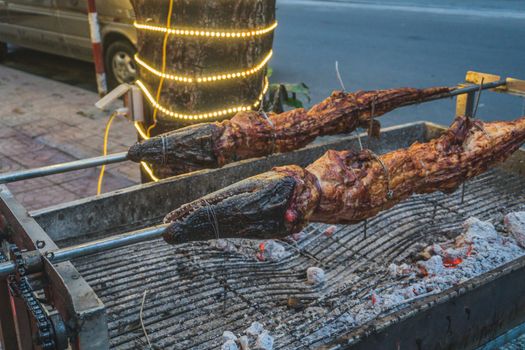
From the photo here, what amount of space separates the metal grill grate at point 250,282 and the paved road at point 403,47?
479cm

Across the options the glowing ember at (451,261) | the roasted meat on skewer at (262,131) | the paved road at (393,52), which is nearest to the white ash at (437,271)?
the glowing ember at (451,261)

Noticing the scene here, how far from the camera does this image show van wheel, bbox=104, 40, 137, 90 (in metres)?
9.52

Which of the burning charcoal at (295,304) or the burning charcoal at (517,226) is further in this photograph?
the burning charcoal at (517,226)

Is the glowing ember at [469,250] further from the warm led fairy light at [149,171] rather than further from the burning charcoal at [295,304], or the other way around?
the warm led fairy light at [149,171]

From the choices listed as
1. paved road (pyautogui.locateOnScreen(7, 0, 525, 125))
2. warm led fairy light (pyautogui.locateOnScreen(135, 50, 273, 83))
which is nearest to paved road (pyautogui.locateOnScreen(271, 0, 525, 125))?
paved road (pyautogui.locateOnScreen(7, 0, 525, 125))

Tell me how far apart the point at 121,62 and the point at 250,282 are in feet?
23.2

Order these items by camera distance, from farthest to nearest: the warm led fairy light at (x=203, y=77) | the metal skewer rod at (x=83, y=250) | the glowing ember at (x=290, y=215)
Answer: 1. the warm led fairy light at (x=203, y=77)
2. the glowing ember at (x=290, y=215)
3. the metal skewer rod at (x=83, y=250)

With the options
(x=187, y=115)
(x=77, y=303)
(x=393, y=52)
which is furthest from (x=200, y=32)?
(x=393, y=52)

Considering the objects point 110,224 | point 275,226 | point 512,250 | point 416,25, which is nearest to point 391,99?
point 512,250

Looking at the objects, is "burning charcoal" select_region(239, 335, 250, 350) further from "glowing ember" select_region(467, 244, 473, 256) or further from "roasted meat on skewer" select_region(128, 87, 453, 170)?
"glowing ember" select_region(467, 244, 473, 256)

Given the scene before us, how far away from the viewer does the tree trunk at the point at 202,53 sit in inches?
168

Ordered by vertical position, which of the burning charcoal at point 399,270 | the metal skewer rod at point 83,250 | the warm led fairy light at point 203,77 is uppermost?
the warm led fairy light at point 203,77

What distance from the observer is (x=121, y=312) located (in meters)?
3.08

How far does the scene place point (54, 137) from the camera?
7578 mm
